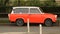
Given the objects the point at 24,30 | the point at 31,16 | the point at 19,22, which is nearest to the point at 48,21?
the point at 31,16

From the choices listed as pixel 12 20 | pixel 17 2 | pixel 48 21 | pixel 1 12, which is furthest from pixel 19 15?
pixel 17 2

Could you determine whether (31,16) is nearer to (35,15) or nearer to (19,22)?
(35,15)

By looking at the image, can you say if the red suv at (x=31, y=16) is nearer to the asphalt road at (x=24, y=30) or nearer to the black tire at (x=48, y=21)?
the black tire at (x=48, y=21)

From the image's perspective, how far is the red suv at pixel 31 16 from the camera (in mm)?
20531

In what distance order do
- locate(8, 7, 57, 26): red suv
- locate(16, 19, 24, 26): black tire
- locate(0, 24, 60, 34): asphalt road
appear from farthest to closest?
locate(16, 19, 24, 26): black tire → locate(8, 7, 57, 26): red suv → locate(0, 24, 60, 34): asphalt road

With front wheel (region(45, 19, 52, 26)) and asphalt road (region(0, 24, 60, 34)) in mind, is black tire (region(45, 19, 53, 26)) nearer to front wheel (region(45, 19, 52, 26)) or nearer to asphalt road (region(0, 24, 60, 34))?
front wheel (region(45, 19, 52, 26))

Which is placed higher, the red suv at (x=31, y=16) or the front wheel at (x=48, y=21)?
the red suv at (x=31, y=16)

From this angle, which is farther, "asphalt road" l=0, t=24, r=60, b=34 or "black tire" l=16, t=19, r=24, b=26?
"black tire" l=16, t=19, r=24, b=26

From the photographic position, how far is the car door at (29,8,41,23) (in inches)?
808

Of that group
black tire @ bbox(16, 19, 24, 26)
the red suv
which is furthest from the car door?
black tire @ bbox(16, 19, 24, 26)

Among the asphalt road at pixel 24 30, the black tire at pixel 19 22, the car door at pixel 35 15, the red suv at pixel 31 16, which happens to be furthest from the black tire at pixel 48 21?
the black tire at pixel 19 22

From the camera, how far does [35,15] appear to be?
67.4ft

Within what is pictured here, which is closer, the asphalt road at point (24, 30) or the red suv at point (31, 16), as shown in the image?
the asphalt road at point (24, 30)

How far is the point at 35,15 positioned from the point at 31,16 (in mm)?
340
